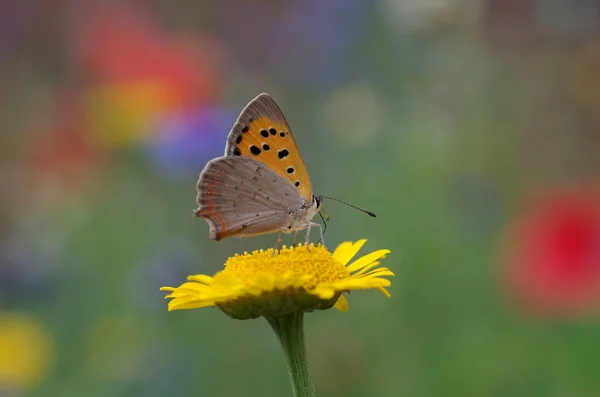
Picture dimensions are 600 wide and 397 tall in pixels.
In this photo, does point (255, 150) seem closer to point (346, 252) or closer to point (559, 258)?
point (346, 252)

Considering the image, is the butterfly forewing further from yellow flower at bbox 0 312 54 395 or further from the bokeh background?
yellow flower at bbox 0 312 54 395

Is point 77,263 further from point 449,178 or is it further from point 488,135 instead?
point 488,135

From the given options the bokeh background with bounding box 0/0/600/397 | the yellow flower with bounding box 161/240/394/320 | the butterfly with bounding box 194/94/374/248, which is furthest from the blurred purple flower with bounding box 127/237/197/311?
the yellow flower with bounding box 161/240/394/320

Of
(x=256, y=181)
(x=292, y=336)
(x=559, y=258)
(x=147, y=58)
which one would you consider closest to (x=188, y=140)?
(x=147, y=58)

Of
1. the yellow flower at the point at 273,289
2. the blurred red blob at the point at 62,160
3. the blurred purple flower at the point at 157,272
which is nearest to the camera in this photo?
the yellow flower at the point at 273,289

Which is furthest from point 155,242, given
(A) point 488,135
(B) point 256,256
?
(B) point 256,256

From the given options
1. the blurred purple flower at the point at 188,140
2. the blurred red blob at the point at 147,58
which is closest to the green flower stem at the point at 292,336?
the blurred purple flower at the point at 188,140

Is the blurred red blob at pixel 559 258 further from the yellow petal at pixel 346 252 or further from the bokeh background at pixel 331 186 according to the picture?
the yellow petal at pixel 346 252
